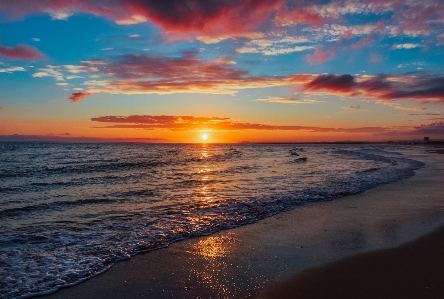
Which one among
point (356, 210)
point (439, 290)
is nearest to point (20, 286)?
point (439, 290)

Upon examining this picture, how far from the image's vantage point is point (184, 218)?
38.3ft

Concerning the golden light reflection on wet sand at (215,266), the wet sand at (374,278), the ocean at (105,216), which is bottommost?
the ocean at (105,216)

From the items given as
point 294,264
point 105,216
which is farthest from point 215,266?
point 105,216

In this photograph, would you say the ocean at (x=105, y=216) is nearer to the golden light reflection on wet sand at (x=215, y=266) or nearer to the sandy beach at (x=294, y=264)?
the sandy beach at (x=294, y=264)

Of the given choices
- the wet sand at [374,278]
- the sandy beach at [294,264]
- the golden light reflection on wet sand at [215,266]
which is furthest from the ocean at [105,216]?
the wet sand at [374,278]

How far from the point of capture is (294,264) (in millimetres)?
7020

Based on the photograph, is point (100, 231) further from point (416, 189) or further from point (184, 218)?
point (416, 189)

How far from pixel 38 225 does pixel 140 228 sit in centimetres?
371

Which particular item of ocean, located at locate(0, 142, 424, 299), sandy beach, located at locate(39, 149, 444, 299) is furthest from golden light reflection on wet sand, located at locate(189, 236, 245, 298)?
ocean, located at locate(0, 142, 424, 299)

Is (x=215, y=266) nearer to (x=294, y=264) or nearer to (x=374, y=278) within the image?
(x=294, y=264)

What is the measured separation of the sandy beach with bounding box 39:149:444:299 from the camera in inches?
229

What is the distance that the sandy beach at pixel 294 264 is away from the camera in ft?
19.1

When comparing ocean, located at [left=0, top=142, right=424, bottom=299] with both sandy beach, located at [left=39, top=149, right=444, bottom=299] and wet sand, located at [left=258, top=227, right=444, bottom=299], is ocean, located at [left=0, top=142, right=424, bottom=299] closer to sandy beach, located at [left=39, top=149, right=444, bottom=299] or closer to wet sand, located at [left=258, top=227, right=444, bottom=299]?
sandy beach, located at [left=39, top=149, right=444, bottom=299]

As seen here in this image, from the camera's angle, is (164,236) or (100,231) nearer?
(164,236)
